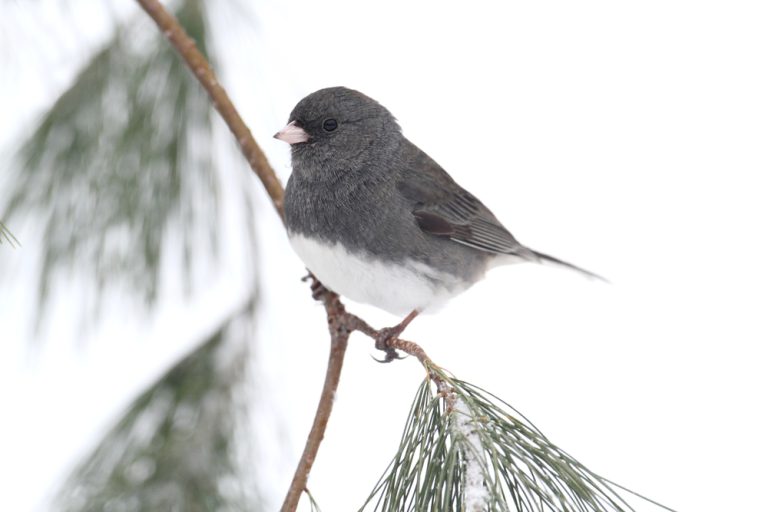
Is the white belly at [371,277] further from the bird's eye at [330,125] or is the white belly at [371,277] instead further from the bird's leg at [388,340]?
the bird's eye at [330,125]

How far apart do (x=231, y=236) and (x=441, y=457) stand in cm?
90

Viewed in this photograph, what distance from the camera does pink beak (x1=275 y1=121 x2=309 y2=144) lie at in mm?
1427

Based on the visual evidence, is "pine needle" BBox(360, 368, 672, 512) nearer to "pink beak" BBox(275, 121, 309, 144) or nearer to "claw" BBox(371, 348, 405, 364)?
"claw" BBox(371, 348, 405, 364)

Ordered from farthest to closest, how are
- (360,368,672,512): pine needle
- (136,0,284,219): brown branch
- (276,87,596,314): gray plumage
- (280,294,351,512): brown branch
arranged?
(276,87,596,314): gray plumage
(136,0,284,219): brown branch
(280,294,351,512): brown branch
(360,368,672,512): pine needle

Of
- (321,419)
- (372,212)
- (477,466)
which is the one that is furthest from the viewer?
(372,212)

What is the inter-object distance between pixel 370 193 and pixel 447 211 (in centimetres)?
18

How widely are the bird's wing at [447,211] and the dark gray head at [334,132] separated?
3.0 inches

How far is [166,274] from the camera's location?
1.62m

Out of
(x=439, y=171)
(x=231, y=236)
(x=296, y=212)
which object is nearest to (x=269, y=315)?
(x=231, y=236)

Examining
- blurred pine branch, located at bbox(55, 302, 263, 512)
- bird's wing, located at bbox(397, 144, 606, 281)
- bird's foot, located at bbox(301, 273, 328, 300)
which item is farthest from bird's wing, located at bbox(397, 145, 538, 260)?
blurred pine branch, located at bbox(55, 302, 263, 512)

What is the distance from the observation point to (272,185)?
4.78 ft

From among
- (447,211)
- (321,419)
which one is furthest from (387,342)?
(447,211)

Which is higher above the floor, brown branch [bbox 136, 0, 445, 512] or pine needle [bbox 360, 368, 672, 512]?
brown branch [bbox 136, 0, 445, 512]

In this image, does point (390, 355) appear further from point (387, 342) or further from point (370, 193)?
point (370, 193)
